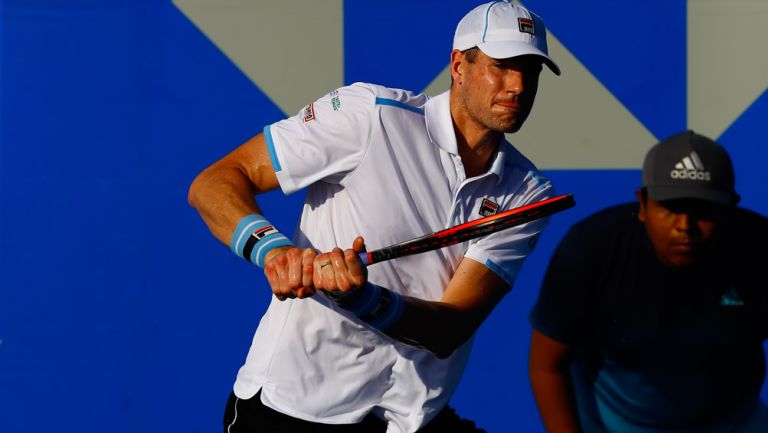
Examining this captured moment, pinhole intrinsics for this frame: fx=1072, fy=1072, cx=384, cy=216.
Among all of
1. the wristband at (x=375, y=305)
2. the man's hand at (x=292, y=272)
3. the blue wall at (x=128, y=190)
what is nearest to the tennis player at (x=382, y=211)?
the wristband at (x=375, y=305)

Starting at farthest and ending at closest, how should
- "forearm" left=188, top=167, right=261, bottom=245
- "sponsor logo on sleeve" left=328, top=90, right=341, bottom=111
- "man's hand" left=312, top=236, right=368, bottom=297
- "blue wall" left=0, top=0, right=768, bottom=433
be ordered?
1. "blue wall" left=0, top=0, right=768, bottom=433
2. "sponsor logo on sleeve" left=328, top=90, right=341, bottom=111
3. "forearm" left=188, top=167, right=261, bottom=245
4. "man's hand" left=312, top=236, right=368, bottom=297

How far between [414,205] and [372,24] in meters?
1.21

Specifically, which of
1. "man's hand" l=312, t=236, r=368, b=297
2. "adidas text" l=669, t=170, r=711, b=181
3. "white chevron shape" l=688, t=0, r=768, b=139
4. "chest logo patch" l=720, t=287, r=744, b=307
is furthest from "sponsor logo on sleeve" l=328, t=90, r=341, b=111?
"white chevron shape" l=688, t=0, r=768, b=139

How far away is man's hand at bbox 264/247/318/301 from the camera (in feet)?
5.76

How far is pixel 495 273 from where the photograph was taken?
2197 mm

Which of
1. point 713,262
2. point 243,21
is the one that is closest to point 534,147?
point 243,21

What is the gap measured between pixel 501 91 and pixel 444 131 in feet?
0.45

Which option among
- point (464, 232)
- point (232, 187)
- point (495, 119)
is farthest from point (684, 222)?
point (232, 187)

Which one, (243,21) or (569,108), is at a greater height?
(243,21)

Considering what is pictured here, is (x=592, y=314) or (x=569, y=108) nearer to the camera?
(x=592, y=314)

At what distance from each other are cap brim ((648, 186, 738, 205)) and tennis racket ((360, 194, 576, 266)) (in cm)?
17

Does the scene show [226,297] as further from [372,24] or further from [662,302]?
[662,302]

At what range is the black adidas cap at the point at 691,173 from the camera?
175 centimetres

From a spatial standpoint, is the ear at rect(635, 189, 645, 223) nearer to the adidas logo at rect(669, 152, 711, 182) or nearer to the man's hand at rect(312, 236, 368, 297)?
the adidas logo at rect(669, 152, 711, 182)
